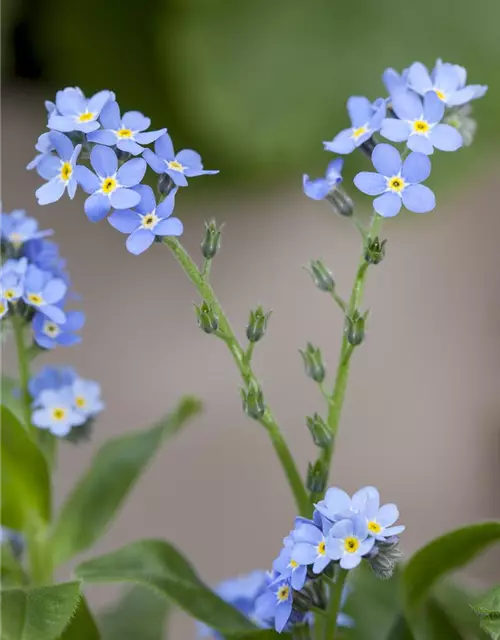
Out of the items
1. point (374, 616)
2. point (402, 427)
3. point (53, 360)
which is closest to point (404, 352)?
point (402, 427)

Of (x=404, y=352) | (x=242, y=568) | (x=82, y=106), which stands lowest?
(x=242, y=568)

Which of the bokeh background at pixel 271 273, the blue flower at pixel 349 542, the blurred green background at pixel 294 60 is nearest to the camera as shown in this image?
the blue flower at pixel 349 542

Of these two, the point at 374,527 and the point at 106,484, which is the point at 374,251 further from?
the point at 106,484

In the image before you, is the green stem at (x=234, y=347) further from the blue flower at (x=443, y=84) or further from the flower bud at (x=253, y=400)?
the blue flower at (x=443, y=84)

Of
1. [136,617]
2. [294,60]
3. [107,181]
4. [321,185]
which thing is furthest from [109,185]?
[294,60]

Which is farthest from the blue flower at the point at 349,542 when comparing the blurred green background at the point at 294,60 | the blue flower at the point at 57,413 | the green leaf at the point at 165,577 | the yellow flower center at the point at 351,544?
the blurred green background at the point at 294,60

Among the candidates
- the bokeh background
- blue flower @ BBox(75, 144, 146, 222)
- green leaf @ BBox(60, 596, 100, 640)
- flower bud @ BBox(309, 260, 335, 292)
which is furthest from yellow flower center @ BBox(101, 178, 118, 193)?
the bokeh background

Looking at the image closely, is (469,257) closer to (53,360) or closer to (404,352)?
(404,352)
